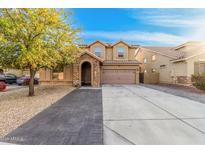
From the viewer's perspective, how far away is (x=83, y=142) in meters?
4.69

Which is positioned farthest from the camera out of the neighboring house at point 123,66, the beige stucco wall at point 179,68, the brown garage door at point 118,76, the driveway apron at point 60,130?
the brown garage door at point 118,76

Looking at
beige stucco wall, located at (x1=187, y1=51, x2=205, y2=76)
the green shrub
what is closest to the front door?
beige stucco wall, located at (x1=187, y1=51, x2=205, y2=76)

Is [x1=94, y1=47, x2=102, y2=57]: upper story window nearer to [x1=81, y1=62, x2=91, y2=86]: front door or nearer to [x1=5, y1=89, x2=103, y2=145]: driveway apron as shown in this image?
[x1=81, y1=62, x2=91, y2=86]: front door

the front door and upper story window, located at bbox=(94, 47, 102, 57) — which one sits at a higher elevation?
upper story window, located at bbox=(94, 47, 102, 57)

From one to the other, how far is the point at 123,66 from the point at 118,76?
143 centimetres

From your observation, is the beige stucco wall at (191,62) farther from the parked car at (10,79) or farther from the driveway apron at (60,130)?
the parked car at (10,79)

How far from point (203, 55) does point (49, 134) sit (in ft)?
61.0

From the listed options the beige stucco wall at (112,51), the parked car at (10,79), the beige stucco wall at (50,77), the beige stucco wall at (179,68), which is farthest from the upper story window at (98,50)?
the parked car at (10,79)

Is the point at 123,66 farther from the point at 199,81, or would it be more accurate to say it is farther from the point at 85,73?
the point at 199,81

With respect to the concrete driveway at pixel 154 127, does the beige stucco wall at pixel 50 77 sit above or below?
above

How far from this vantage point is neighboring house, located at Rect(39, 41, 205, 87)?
20453mm

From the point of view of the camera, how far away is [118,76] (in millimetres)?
25016

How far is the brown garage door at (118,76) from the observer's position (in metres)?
24.9
